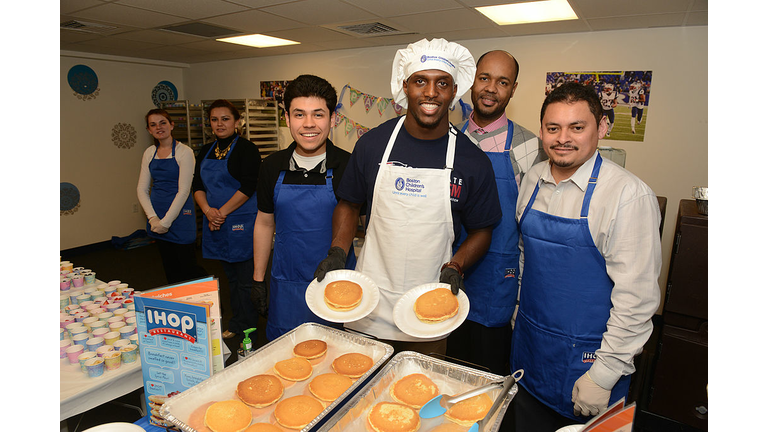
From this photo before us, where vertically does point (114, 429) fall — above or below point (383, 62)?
below

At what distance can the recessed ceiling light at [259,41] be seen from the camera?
509cm

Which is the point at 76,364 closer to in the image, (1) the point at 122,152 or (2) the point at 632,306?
(2) the point at 632,306

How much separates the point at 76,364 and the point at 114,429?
912 millimetres

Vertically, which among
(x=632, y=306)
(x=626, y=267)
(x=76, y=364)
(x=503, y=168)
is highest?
(x=503, y=168)

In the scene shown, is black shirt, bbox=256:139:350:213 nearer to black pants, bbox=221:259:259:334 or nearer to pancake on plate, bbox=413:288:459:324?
pancake on plate, bbox=413:288:459:324

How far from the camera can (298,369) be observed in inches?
55.1

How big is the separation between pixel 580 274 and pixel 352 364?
0.93m

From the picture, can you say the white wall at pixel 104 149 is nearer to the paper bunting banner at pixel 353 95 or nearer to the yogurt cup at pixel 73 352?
the paper bunting banner at pixel 353 95

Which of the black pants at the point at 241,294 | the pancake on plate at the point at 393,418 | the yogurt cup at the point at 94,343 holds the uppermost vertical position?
the pancake on plate at the point at 393,418

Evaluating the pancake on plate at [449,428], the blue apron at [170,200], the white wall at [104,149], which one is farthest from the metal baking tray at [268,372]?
the white wall at [104,149]

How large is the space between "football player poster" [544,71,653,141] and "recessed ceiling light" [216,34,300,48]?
3.45 metres

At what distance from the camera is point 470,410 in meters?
1.23

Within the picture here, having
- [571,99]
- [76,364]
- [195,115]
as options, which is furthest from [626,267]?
[195,115]

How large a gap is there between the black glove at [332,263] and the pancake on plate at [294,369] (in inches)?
14.7
